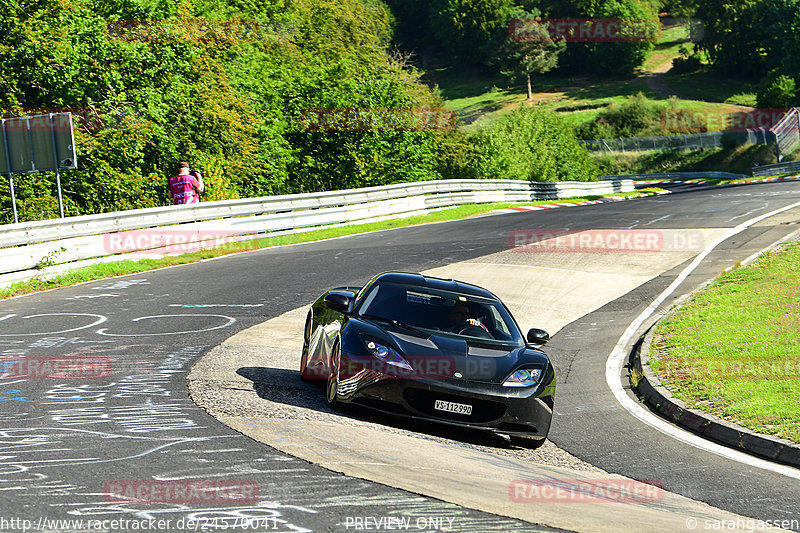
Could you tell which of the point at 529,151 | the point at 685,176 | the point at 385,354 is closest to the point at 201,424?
the point at 385,354

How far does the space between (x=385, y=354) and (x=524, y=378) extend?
4.29 feet

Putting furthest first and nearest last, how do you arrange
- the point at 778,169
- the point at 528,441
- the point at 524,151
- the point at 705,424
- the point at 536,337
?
1. the point at 778,169
2. the point at 524,151
3. the point at 705,424
4. the point at 536,337
5. the point at 528,441

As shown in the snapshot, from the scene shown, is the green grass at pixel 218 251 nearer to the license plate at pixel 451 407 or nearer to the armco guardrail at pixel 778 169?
the license plate at pixel 451 407

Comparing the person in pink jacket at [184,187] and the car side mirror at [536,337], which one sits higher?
the person in pink jacket at [184,187]

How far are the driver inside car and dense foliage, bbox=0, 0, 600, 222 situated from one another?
62.0 feet

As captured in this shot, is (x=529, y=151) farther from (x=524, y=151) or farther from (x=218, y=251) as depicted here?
(x=218, y=251)

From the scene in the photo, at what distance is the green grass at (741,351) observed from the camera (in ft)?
30.9

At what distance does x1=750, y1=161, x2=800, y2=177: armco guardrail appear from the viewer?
58850 mm

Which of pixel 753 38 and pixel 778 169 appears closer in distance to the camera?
pixel 778 169

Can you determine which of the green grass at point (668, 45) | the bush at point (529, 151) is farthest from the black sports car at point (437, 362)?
the green grass at point (668, 45)

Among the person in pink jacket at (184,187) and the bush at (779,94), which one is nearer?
the person in pink jacket at (184,187)

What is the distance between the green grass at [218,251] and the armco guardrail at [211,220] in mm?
323

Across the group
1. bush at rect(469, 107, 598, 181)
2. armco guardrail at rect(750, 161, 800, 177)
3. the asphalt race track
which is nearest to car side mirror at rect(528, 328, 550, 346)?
the asphalt race track

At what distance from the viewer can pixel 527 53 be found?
137500 mm
